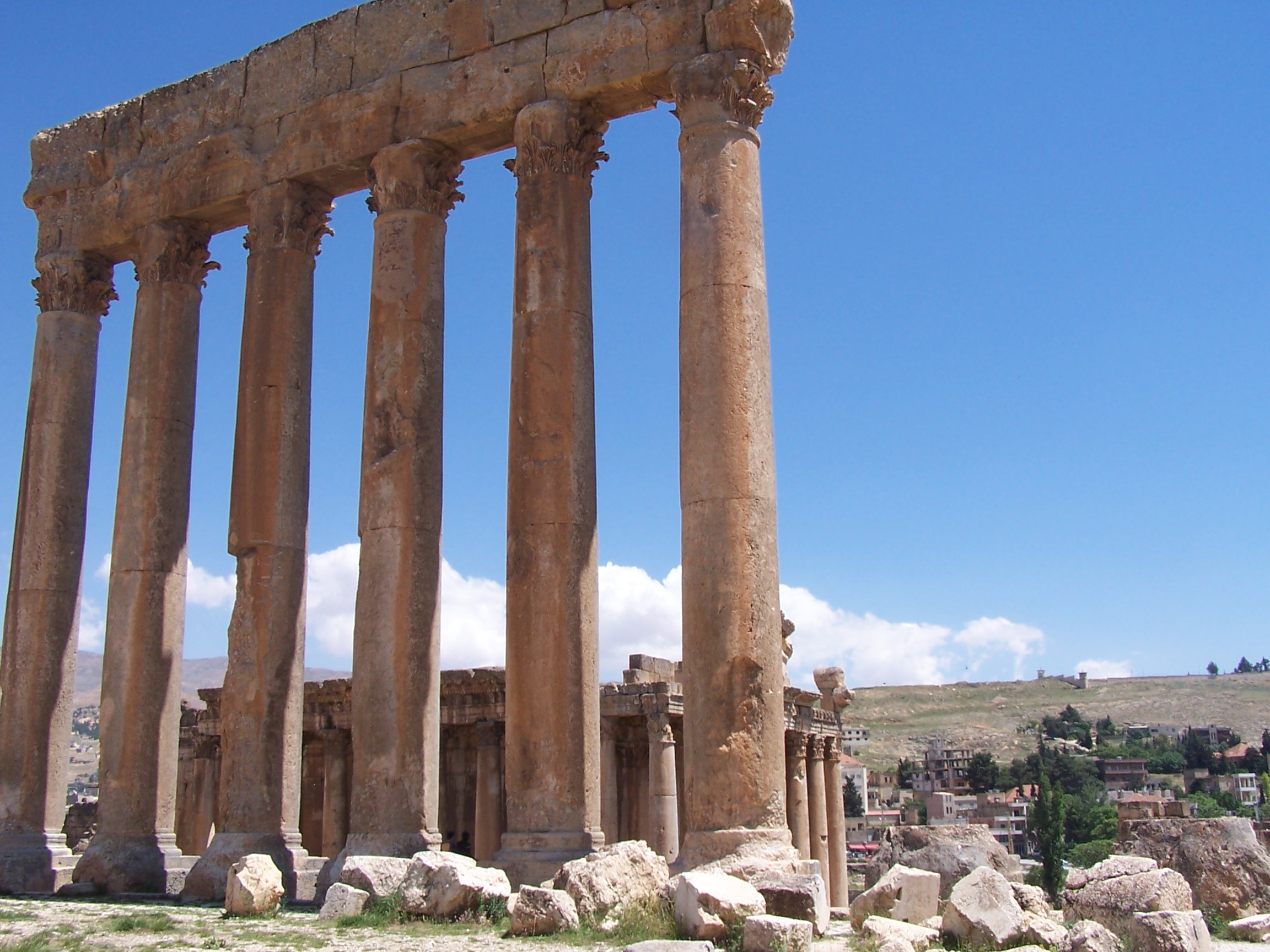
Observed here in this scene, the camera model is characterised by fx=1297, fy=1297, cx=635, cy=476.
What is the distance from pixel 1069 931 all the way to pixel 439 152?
13.5 metres

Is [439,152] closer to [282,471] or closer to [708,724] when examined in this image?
[282,471]

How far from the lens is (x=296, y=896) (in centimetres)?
1775

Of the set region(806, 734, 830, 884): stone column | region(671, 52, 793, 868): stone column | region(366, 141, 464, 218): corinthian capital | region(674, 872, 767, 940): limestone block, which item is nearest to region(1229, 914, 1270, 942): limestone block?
region(671, 52, 793, 868): stone column

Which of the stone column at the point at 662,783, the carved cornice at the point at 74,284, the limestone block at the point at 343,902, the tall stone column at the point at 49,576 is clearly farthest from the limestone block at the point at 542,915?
the carved cornice at the point at 74,284

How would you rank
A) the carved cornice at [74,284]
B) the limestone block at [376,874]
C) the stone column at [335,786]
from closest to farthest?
the limestone block at [376,874] < the carved cornice at [74,284] < the stone column at [335,786]

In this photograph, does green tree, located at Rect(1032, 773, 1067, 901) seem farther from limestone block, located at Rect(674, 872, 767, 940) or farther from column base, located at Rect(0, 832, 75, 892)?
limestone block, located at Rect(674, 872, 767, 940)

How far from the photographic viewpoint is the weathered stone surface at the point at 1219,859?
14727mm

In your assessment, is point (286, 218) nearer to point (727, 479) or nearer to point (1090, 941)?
point (727, 479)

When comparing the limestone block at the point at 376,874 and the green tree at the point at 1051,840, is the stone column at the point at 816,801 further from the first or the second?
the limestone block at the point at 376,874

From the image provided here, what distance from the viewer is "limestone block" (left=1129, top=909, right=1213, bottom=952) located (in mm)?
10758

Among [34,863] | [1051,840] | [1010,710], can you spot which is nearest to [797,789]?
[34,863]

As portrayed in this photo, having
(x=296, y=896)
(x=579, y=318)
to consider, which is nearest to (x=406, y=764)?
(x=296, y=896)

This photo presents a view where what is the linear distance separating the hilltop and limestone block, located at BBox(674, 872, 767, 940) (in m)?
141

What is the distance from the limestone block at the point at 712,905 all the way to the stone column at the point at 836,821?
767 inches
